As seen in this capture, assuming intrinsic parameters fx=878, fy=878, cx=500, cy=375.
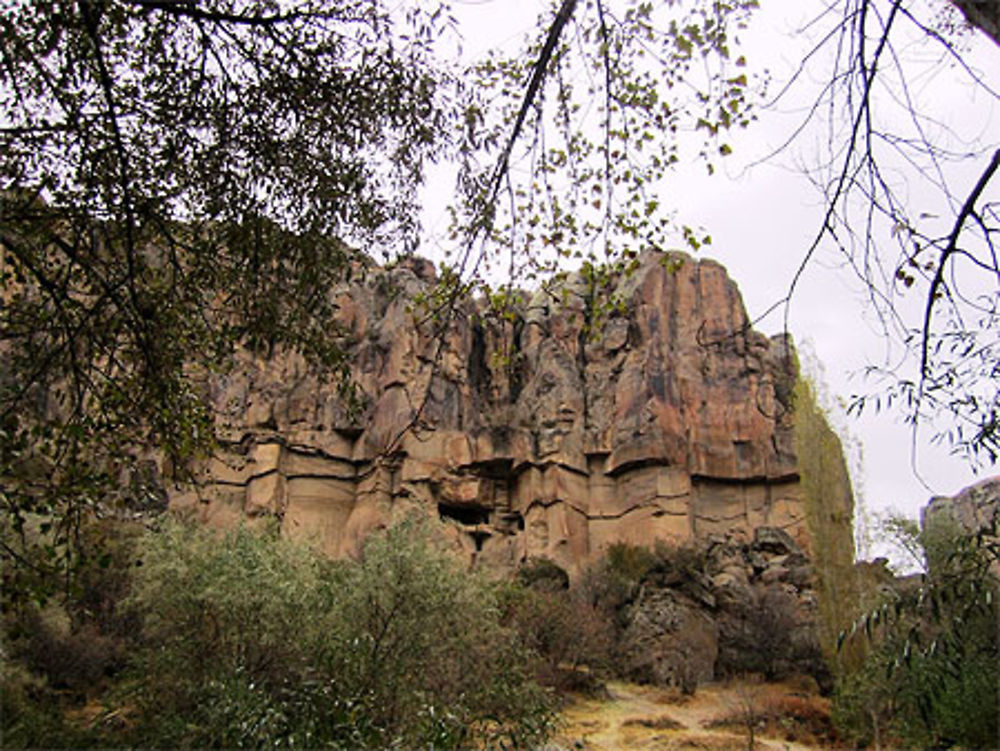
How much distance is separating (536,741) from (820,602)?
18141 mm

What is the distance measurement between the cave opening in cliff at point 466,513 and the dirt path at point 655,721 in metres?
13.4

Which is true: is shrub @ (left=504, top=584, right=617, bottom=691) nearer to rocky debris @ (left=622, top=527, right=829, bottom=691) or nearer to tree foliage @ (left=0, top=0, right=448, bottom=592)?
rocky debris @ (left=622, top=527, right=829, bottom=691)

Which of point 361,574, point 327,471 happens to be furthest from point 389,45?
point 327,471

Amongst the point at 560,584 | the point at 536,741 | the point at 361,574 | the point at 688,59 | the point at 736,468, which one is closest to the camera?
the point at 688,59

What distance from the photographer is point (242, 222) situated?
18.9 ft

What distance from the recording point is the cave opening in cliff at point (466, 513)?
37.0 m

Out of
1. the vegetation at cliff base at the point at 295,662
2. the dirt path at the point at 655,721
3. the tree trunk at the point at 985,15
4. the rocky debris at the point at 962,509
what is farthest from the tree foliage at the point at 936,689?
the tree trunk at the point at 985,15

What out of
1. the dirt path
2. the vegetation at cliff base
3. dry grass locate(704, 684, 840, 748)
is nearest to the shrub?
the dirt path

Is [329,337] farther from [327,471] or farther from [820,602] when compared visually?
[327,471]

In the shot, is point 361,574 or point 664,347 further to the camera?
point 664,347

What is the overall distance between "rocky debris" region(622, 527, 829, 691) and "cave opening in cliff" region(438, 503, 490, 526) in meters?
9.76

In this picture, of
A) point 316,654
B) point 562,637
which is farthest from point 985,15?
point 562,637

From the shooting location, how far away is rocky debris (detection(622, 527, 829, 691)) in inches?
1012

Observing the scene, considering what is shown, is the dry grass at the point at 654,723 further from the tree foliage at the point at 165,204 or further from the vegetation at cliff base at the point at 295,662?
the tree foliage at the point at 165,204
